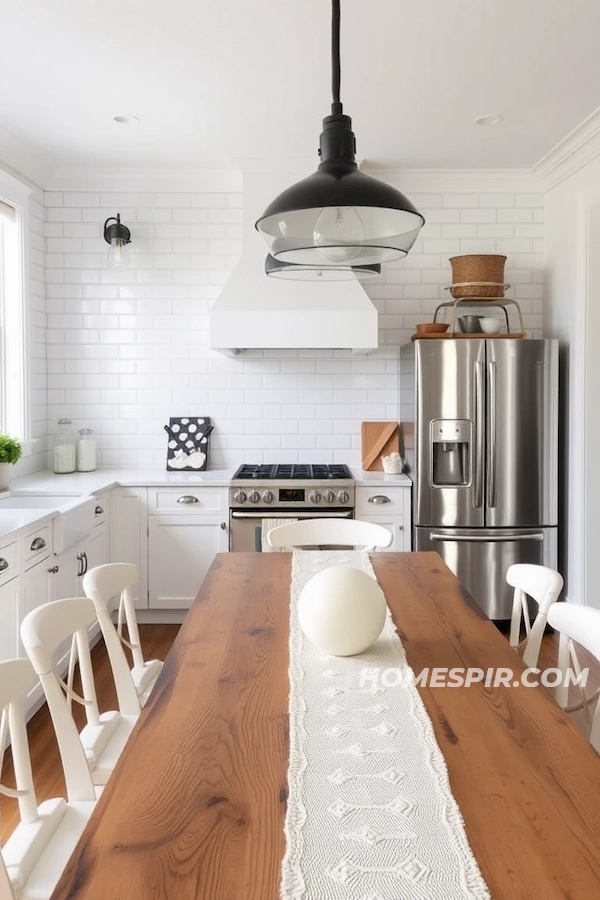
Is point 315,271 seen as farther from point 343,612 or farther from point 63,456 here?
point 63,456

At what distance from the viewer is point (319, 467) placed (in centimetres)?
490

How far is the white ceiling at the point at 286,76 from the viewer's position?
285cm

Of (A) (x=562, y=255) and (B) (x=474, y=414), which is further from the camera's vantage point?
(A) (x=562, y=255)

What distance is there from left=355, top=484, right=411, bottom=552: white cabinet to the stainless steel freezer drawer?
0.28 ft

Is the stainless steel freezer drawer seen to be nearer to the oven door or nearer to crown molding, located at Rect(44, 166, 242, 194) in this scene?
the oven door

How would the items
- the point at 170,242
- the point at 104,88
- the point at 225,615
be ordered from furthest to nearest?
the point at 170,242 < the point at 104,88 < the point at 225,615

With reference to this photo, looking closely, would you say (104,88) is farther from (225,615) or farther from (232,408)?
(225,615)

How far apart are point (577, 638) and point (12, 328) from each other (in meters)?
3.79

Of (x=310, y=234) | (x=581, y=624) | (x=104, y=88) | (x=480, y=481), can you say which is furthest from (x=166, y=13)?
(x=480, y=481)

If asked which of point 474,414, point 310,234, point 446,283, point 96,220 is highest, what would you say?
point 96,220

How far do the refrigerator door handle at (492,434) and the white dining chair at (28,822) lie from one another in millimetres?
3164

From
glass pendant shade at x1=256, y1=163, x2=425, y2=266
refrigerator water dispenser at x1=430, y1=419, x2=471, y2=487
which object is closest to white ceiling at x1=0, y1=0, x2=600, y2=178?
glass pendant shade at x1=256, y1=163, x2=425, y2=266

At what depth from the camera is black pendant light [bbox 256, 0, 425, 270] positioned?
1565mm

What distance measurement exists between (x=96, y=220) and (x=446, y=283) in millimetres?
2324
